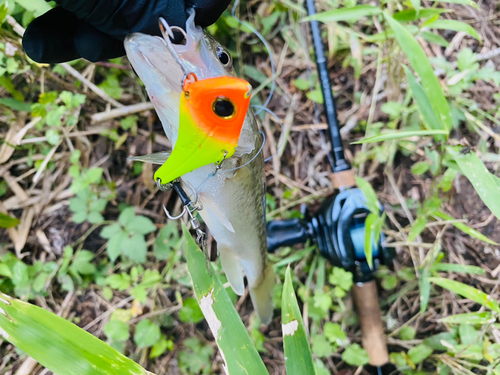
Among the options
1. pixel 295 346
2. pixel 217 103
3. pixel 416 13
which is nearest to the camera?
pixel 217 103

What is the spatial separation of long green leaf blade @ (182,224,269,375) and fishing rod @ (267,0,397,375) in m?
0.51

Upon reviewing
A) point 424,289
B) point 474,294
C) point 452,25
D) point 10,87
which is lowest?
point 424,289

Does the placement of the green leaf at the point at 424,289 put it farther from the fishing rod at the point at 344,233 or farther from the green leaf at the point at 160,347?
the green leaf at the point at 160,347

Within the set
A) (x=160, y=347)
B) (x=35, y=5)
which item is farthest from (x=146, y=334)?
(x=35, y=5)

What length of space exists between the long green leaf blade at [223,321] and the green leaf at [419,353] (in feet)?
3.21

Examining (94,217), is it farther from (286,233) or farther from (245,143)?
(245,143)

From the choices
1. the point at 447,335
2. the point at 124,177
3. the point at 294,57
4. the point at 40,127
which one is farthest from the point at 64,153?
the point at 447,335

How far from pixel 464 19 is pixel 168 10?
1.96m

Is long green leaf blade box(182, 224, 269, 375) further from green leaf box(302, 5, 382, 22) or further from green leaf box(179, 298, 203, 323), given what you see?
green leaf box(302, 5, 382, 22)

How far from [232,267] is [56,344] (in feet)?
2.03

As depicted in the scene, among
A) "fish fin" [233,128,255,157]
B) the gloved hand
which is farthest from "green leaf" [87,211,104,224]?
"fish fin" [233,128,255,157]

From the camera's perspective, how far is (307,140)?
191 cm

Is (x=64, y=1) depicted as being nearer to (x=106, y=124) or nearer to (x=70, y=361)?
(x=70, y=361)

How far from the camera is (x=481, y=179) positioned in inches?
40.8
